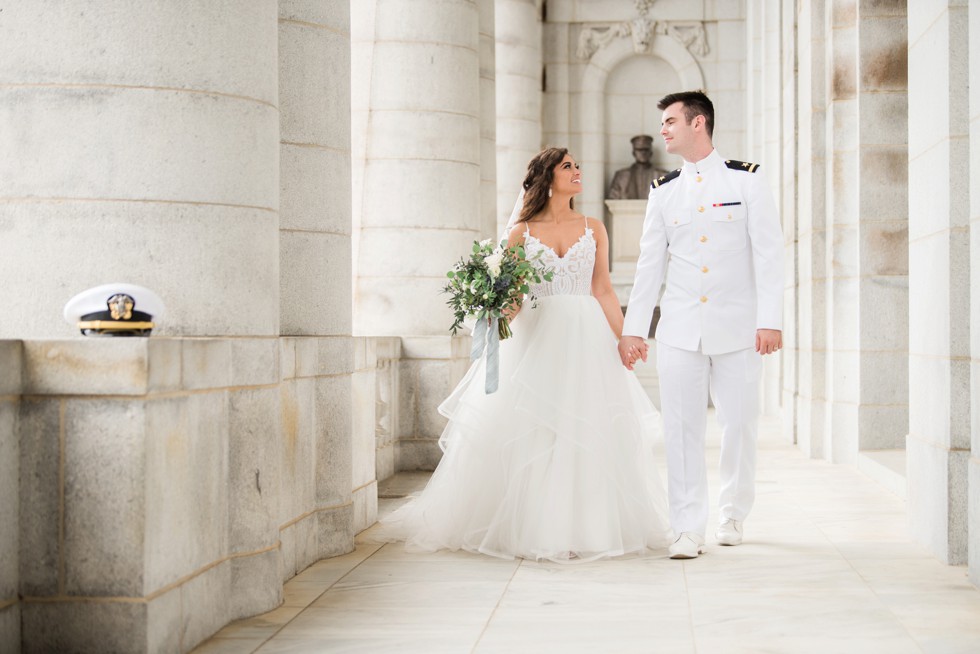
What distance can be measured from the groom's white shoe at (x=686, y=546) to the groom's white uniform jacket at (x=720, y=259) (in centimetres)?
92

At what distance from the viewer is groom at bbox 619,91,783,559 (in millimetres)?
6137

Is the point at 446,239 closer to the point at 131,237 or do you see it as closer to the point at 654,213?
the point at 654,213

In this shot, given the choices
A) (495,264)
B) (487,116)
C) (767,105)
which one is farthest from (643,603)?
(767,105)

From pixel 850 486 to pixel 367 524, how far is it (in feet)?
12.1

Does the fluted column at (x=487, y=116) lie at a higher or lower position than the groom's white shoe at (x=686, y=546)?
higher

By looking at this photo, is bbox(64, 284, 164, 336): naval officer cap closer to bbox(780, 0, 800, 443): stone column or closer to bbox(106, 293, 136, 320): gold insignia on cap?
bbox(106, 293, 136, 320): gold insignia on cap

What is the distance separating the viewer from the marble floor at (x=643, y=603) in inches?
174

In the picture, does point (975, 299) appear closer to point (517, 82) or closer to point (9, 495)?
point (9, 495)

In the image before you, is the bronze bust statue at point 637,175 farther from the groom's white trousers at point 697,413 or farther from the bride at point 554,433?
the groom's white trousers at point 697,413

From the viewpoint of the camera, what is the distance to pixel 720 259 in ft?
20.3

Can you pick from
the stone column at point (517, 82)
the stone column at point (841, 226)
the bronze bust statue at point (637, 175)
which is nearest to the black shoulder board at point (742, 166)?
the stone column at point (841, 226)

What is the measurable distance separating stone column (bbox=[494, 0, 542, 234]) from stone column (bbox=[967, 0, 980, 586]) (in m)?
13.2

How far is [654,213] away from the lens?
252 inches

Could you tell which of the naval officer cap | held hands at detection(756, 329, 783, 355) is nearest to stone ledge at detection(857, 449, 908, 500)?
held hands at detection(756, 329, 783, 355)
